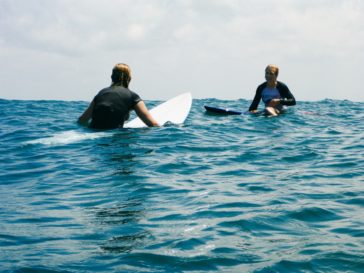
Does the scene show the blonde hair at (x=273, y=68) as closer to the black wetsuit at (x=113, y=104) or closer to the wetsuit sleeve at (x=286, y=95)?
the wetsuit sleeve at (x=286, y=95)

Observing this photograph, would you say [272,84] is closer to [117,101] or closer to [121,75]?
[121,75]

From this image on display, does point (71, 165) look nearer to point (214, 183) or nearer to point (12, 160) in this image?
point (12, 160)

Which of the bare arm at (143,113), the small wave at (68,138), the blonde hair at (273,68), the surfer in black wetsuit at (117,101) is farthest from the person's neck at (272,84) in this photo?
the small wave at (68,138)

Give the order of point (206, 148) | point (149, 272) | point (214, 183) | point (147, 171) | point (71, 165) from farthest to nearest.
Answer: point (206, 148) → point (71, 165) → point (147, 171) → point (214, 183) → point (149, 272)

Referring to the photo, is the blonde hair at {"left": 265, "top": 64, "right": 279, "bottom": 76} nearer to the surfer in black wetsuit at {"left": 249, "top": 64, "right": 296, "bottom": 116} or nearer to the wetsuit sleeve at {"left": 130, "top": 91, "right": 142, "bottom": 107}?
the surfer in black wetsuit at {"left": 249, "top": 64, "right": 296, "bottom": 116}

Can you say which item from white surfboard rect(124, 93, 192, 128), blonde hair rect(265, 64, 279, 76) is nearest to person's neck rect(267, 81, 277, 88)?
blonde hair rect(265, 64, 279, 76)

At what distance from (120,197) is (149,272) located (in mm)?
2370

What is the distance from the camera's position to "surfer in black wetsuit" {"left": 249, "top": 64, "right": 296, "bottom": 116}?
13758mm

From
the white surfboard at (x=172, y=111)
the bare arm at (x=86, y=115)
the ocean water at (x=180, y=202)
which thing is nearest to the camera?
the ocean water at (x=180, y=202)

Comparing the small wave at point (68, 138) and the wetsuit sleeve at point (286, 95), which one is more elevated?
the wetsuit sleeve at point (286, 95)

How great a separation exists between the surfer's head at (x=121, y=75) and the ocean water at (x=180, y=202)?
40.9 inches

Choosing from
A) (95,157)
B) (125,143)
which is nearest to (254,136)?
(125,143)

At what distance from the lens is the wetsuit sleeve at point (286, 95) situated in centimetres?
1372

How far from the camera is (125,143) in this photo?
9.14 m
